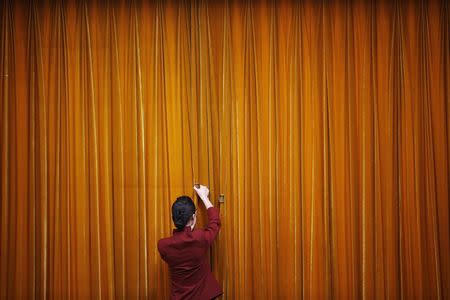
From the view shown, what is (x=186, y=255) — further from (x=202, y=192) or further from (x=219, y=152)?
(x=219, y=152)

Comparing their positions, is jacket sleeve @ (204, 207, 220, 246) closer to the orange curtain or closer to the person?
the person

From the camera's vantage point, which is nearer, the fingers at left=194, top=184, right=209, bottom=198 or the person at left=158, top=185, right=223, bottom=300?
the person at left=158, top=185, right=223, bottom=300

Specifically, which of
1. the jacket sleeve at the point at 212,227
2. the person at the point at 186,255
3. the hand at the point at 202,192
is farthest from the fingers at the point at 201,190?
the person at the point at 186,255

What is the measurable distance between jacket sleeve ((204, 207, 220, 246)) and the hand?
131 mm

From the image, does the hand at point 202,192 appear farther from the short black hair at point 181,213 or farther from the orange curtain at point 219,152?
the short black hair at point 181,213

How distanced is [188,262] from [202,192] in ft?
1.74

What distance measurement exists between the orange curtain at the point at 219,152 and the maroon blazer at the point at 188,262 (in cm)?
43

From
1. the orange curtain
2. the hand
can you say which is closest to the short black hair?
the hand

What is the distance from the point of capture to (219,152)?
114 inches

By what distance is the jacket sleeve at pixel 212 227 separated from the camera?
246 cm

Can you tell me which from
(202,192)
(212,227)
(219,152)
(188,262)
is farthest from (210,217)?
(219,152)

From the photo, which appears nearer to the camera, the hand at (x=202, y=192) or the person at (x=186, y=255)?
the person at (x=186, y=255)

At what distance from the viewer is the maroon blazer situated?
2.37 meters

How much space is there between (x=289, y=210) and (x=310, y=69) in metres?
1.02
